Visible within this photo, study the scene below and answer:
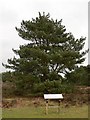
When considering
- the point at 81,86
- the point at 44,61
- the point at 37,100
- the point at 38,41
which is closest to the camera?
the point at 37,100

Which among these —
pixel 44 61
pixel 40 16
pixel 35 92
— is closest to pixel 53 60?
pixel 44 61

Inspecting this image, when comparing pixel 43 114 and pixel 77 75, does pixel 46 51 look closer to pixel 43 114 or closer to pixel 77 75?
pixel 77 75

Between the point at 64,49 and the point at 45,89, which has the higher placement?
the point at 64,49

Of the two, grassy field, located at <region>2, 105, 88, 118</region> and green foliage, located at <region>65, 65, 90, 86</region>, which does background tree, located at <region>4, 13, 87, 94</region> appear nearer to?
green foliage, located at <region>65, 65, 90, 86</region>

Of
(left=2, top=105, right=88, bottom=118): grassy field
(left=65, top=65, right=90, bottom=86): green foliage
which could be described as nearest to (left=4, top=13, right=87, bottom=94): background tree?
(left=65, top=65, right=90, bottom=86): green foliage

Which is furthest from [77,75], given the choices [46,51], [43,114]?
[43,114]

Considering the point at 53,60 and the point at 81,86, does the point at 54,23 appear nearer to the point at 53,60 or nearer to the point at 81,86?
the point at 53,60

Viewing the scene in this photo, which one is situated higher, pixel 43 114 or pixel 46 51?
pixel 46 51

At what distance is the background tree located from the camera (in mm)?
33469

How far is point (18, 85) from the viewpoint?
34406 mm

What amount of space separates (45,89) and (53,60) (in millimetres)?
3069

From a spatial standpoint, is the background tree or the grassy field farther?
the background tree

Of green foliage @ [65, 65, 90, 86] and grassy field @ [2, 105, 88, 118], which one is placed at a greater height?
green foliage @ [65, 65, 90, 86]

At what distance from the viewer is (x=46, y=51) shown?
35.4 meters
